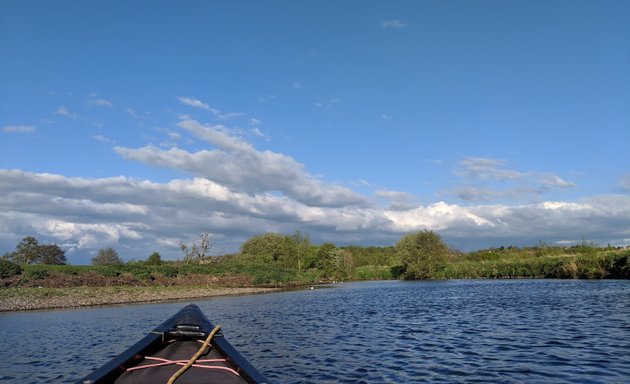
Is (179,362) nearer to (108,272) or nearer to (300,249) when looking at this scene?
(108,272)

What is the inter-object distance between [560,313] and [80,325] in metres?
28.3

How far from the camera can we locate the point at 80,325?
91.1 feet

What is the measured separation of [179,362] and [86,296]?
4513 centimetres

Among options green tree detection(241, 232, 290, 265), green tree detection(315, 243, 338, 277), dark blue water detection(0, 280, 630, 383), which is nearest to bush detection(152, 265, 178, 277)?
green tree detection(241, 232, 290, 265)

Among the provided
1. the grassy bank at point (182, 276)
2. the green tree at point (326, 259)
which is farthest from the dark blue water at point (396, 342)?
the green tree at point (326, 259)

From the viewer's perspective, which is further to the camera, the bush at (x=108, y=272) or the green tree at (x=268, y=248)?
the green tree at (x=268, y=248)

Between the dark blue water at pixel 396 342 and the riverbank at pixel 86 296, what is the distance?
10960 mm

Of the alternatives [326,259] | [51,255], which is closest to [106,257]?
[51,255]

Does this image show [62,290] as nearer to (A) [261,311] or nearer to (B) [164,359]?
(A) [261,311]

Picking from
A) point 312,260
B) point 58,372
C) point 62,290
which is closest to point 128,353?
point 58,372

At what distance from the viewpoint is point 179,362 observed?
7859mm

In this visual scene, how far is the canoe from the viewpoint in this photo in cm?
732

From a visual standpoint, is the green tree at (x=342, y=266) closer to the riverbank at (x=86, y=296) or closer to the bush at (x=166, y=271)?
the bush at (x=166, y=271)

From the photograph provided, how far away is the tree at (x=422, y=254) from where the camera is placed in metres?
92.4
